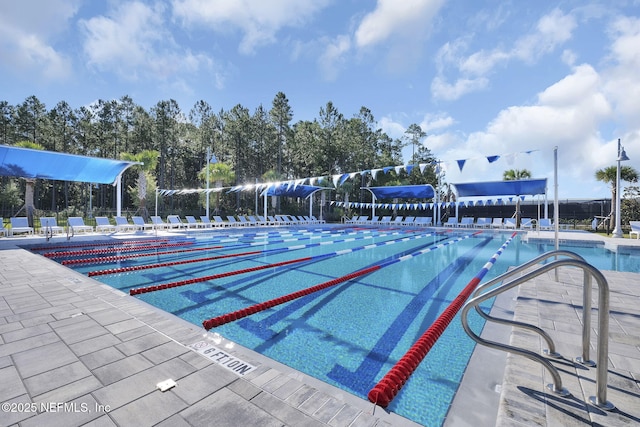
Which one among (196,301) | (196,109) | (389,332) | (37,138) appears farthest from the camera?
(196,109)

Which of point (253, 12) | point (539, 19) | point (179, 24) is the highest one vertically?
point (179, 24)

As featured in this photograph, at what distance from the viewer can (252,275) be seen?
617 centimetres

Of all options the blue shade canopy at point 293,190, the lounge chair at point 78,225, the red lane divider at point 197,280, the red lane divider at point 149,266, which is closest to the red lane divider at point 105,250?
the red lane divider at point 149,266

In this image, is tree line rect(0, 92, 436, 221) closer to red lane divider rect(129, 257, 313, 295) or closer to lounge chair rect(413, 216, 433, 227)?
lounge chair rect(413, 216, 433, 227)

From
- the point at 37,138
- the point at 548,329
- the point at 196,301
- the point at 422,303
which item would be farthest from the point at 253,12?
the point at 37,138

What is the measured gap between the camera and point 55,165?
37.9 ft

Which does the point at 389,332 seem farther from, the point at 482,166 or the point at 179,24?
the point at 179,24

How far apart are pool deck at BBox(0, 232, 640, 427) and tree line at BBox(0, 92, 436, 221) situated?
22170 mm

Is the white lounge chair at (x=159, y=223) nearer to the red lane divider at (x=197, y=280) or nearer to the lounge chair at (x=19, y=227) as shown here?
the lounge chair at (x=19, y=227)

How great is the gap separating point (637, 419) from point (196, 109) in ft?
121

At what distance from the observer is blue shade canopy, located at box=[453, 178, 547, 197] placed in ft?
61.5

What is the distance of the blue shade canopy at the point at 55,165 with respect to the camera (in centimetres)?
1009

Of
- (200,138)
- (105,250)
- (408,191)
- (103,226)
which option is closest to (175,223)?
(103,226)

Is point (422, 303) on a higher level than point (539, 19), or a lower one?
lower
